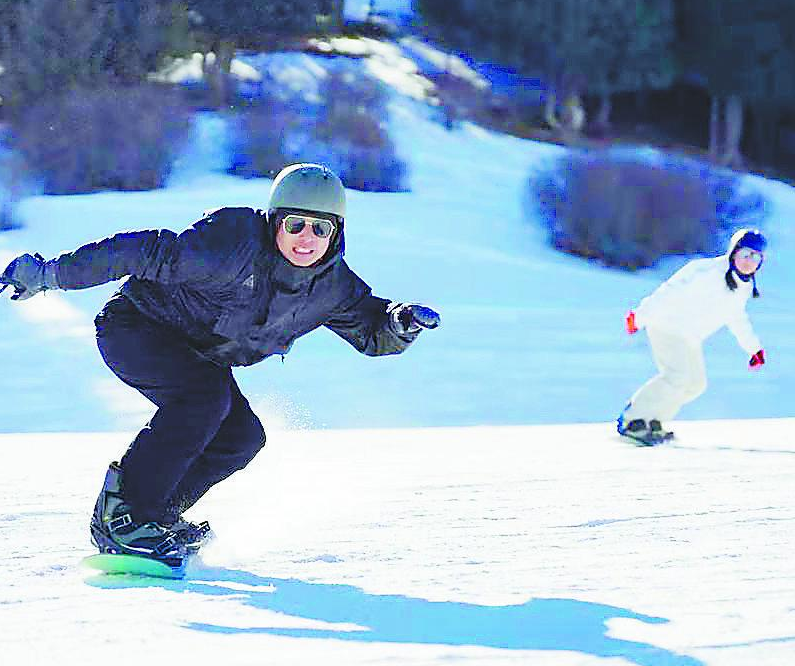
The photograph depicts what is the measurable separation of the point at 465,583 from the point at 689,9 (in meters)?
24.3

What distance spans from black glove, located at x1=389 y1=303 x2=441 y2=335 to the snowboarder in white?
170 inches

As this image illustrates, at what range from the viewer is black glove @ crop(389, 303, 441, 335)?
418 centimetres

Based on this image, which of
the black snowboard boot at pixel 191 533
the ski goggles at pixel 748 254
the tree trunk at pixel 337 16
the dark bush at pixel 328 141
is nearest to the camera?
the black snowboard boot at pixel 191 533

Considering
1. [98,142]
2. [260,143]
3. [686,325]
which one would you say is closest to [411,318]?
[686,325]

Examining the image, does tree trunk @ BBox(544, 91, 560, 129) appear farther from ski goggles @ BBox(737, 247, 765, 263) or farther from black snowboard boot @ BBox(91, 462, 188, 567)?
black snowboard boot @ BBox(91, 462, 188, 567)

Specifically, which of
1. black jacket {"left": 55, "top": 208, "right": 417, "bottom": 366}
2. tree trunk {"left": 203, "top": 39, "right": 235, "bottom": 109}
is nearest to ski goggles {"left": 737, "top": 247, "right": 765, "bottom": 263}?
black jacket {"left": 55, "top": 208, "right": 417, "bottom": 366}

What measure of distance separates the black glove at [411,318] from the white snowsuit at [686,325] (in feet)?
14.5

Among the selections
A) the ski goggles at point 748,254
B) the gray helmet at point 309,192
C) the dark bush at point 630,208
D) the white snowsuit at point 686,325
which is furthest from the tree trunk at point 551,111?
the gray helmet at point 309,192

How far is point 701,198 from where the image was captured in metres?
18.5

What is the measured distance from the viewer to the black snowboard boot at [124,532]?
415cm

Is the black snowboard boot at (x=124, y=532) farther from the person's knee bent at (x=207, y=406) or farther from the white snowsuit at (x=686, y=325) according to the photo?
the white snowsuit at (x=686, y=325)

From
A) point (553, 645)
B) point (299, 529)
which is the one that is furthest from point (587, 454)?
point (553, 645)

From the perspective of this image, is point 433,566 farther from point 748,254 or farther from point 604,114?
point 604,114

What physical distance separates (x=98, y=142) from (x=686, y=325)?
10946 mm
